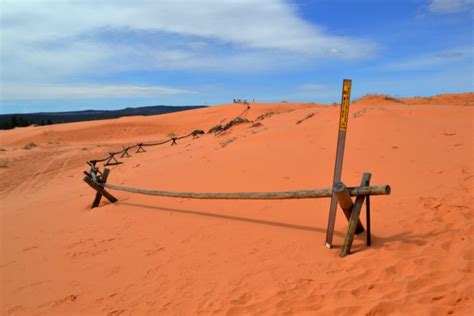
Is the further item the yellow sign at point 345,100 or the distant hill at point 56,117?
the distant hill at point 56,117

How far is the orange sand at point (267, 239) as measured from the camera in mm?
3475

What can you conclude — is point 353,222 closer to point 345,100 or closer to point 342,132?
point 342,132

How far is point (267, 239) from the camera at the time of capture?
484 centimetres

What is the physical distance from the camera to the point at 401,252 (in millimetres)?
3893

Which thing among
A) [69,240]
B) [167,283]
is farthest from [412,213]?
[69,240]

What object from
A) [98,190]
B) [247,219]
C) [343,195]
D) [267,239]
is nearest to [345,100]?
[343,195]

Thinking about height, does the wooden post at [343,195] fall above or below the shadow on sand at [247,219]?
above

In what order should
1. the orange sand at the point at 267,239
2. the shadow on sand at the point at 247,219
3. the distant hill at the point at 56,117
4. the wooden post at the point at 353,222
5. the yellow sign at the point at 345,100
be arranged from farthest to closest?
the distant hill at the point at 56,117 < the shadow on sand at the point at 247,219 < the yellow sign at the point at 345,100 < the wooden post at the point at 353,222 < the orange sand at the point at 267,239

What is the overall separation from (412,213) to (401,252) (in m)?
1.20

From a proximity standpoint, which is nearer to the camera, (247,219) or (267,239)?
(267,239)

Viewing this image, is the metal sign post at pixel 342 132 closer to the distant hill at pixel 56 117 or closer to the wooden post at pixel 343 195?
the wooden post at pixel 343 195

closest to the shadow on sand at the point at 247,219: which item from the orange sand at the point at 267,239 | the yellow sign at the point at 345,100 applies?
the orange sand at the point at 267,239

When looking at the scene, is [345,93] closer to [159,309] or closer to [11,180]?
[159,309]

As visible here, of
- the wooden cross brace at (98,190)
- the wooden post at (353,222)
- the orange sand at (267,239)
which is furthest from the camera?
the wooden cross brace at (98,190)
